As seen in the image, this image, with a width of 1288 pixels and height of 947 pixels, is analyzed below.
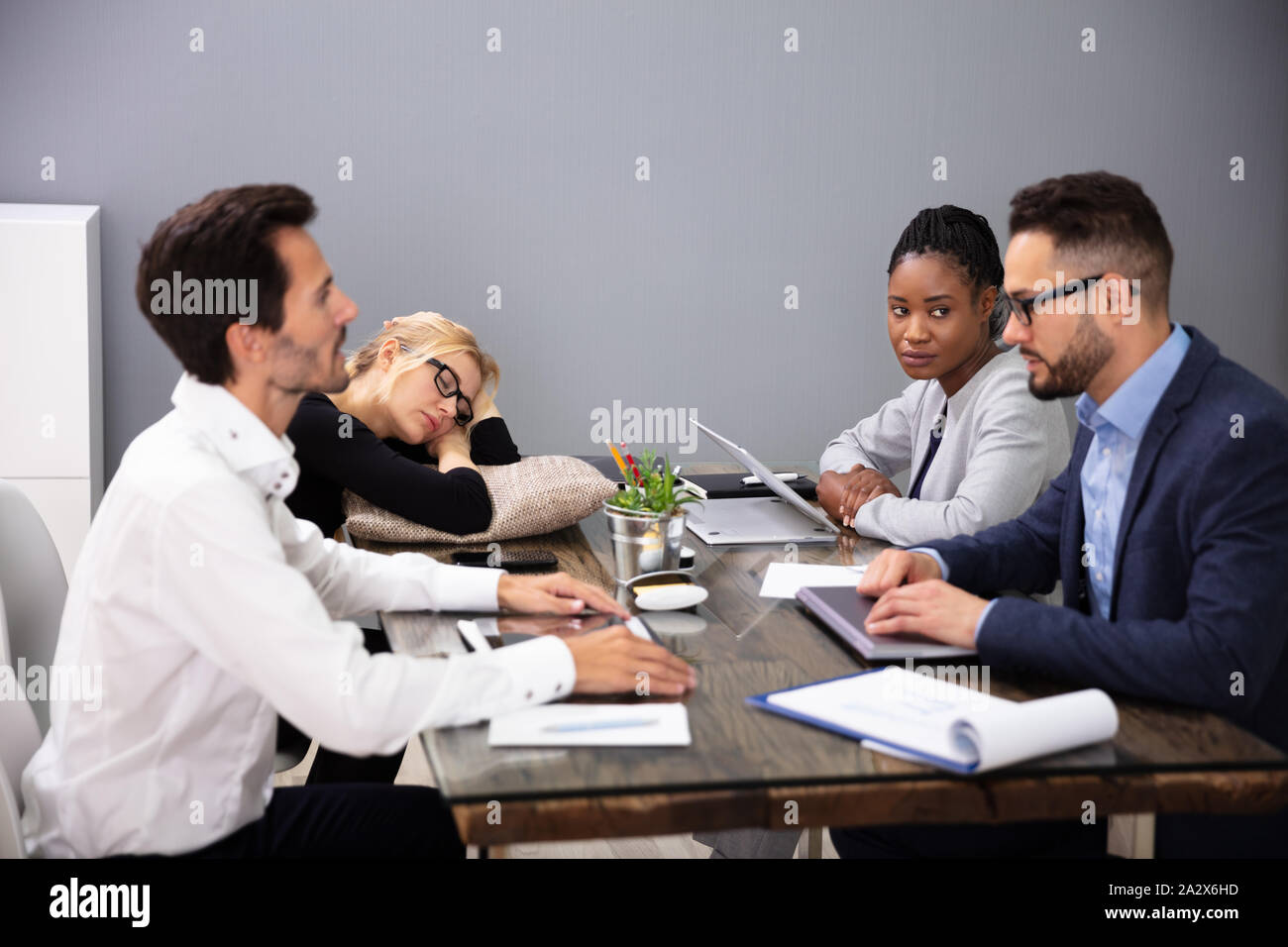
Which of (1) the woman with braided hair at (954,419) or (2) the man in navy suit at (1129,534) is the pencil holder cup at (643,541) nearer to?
(2) the man in navy suit at (1129,534)

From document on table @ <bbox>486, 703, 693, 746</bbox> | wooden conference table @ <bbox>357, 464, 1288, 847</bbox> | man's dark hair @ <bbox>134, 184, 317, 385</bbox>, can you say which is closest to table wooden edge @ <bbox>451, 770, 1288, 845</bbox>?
wooden conference table @ <bbox>357, 464, 1288, 847</bbox>

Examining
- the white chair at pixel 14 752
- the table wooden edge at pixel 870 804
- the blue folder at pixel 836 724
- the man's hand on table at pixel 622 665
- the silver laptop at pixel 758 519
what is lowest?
the white chair at pixel 14 752

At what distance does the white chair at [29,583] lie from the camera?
1.89m

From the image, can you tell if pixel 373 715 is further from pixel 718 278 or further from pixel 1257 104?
pixel 1257 104

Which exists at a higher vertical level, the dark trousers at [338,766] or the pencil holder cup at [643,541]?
the pencil holder cup at [643,541]

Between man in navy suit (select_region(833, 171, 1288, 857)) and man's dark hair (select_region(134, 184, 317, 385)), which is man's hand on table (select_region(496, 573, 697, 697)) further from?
man's dark hair (select_region(134, 184, 317, 385))

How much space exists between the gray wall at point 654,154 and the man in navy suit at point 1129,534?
2.15 meters

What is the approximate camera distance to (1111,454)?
1734mm

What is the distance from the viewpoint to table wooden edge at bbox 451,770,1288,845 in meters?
1.18

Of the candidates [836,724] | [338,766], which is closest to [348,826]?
[338,766]

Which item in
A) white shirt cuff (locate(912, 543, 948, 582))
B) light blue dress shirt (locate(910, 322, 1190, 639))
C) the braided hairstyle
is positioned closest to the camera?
light blue dress shirt (locate(910, 322, 1190, 639))

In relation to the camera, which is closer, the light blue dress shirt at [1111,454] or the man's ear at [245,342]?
the man's ear at [245,342]

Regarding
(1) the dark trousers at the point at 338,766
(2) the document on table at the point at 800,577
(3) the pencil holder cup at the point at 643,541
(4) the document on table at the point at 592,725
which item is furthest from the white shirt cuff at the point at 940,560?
(1) the dark trousers at the point at 338,766

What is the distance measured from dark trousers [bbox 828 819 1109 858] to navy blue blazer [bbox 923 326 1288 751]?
13.5 inches
